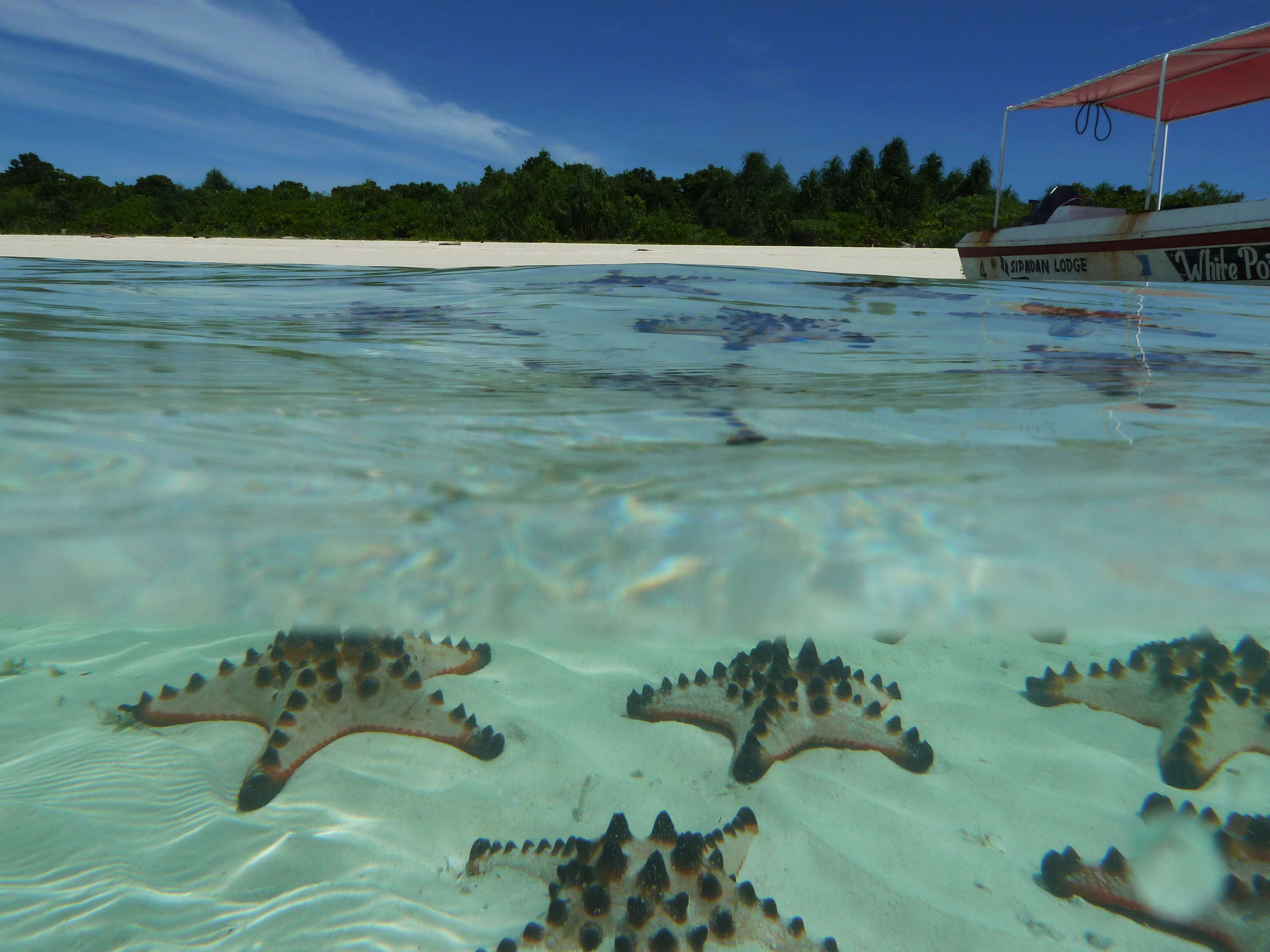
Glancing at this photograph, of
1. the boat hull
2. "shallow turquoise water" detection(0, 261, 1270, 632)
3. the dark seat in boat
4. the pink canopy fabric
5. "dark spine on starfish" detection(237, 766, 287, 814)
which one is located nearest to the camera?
"shallow turquoise water" detection(0, 261, 1270, 632)

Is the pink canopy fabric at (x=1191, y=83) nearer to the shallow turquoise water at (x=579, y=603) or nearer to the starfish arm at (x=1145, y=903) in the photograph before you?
the shallow turquoise water at (x=579, y=603)

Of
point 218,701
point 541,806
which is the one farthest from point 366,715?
point 541,806

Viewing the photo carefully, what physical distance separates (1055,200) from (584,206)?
56.6 ft

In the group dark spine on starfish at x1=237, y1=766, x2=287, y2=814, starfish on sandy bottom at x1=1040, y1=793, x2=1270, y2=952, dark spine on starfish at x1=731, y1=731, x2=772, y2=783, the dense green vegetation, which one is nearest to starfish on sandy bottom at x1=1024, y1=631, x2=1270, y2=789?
starfish on sandy bottom at x1=1040, y1=793, x2=1270, y2=952

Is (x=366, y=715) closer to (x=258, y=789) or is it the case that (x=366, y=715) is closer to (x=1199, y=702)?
(x=258, y=789)

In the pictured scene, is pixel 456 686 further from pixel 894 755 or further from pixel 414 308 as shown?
pixel 414 308

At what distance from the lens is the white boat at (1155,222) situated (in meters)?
5.54

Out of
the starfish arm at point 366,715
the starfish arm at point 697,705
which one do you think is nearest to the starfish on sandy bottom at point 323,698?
the starfish arm at point 366,715

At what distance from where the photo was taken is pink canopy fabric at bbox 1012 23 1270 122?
624 centimetres

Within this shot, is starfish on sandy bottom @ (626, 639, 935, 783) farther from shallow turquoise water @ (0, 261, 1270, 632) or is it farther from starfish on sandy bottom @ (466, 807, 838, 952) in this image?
shallow turquoise water @ (0, 261, 1270, 632)

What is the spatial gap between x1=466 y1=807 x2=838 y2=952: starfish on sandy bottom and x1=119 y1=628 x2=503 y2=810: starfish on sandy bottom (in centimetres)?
48

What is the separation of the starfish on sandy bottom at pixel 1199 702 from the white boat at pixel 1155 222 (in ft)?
16.8

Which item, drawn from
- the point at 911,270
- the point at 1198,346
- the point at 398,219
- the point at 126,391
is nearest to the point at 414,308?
the point at 126,391

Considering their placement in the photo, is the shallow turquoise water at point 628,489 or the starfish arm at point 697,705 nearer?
the shallow turquoise water at point 628,489
